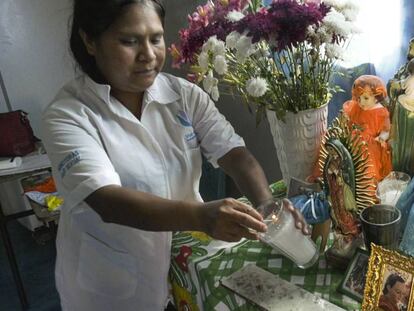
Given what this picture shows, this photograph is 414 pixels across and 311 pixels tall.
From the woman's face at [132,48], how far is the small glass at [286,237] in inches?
15.1

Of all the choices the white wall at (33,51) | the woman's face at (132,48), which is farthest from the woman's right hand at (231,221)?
the white wall at (33,51)

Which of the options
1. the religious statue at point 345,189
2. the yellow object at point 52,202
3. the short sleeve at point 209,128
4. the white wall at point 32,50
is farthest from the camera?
the white wall at point 32,50

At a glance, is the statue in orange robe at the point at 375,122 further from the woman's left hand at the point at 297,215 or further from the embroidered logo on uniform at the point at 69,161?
the embroidered logo on uniform at the point at 69,161

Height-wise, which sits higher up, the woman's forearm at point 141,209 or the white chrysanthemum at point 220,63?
the white chrysanthemum at point 220,63

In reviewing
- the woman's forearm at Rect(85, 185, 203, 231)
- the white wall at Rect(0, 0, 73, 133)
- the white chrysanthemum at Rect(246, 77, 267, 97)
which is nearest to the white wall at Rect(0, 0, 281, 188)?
the white wall at Rect(0, 0, 73, 133)

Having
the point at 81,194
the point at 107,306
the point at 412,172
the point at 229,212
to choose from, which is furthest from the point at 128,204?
the point at 412,172

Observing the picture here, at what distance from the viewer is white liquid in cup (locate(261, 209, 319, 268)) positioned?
0.79 meters

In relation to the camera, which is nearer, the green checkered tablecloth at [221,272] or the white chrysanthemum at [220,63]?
the green checkered tablecloth at [221,272]

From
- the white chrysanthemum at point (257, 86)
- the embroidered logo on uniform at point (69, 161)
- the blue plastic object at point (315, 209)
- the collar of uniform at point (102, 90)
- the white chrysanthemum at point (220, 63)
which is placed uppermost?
the white chrysanthemum at point (220, 63)

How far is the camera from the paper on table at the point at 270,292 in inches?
29.4

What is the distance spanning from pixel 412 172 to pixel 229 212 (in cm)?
45

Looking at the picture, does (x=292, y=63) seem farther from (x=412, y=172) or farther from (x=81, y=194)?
(x=81, y=194)

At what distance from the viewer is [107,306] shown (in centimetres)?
110

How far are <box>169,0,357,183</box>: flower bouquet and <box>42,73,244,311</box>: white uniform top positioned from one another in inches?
4.1
